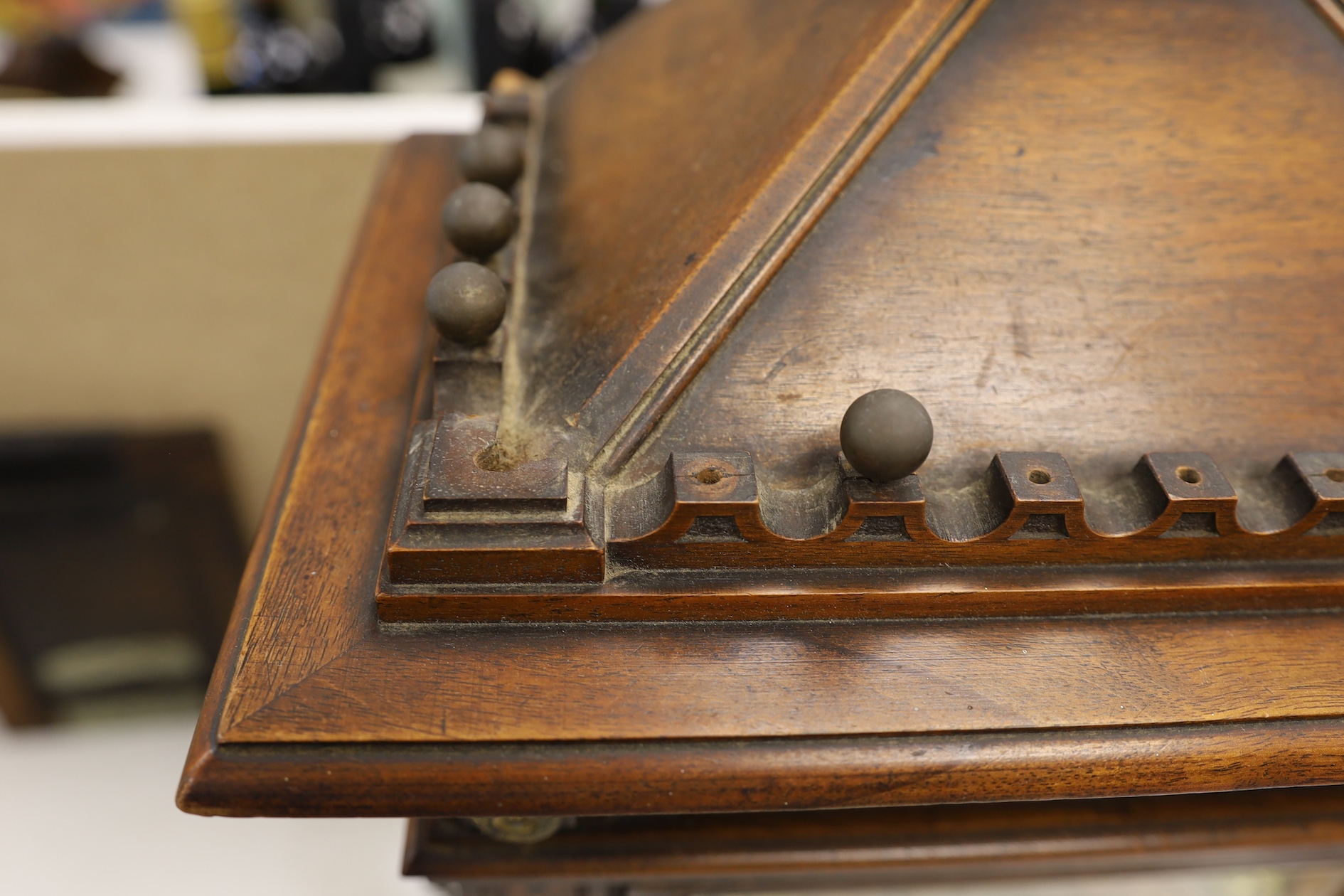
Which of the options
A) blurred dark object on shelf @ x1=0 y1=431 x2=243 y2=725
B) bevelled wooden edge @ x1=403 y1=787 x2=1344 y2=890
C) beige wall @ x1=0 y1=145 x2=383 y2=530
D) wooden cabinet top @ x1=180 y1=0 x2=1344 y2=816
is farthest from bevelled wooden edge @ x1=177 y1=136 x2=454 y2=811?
blurred dark object on shelf @ x1=0 y1=431 x2=243 y2=725

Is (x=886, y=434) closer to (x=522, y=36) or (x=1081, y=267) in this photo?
(x=1081, y=267)

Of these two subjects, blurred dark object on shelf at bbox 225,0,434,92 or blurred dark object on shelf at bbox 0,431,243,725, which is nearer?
blurred dark object on shelf at bbox 0,431,243,725

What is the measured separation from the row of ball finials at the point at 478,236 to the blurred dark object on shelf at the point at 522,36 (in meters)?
1.24

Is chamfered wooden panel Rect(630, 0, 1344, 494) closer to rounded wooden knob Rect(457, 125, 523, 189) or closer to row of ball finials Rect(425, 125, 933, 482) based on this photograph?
row of ball finials Rect(425, 125, 933, 482)

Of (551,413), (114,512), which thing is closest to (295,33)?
(114,512)

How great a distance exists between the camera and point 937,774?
548 mm

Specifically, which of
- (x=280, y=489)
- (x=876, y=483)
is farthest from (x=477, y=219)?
(x=876, y=483)

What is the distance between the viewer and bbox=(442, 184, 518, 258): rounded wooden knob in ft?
2.28

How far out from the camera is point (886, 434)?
53cm

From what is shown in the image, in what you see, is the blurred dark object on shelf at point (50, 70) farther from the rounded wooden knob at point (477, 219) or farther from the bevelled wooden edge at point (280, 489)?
the rounded wooden knob at point (477, 219)

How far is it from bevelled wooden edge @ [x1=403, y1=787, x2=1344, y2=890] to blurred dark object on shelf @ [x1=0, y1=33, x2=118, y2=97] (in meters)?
1.62

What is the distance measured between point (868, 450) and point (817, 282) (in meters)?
0.15

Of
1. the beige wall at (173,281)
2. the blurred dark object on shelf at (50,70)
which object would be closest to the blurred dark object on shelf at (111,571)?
the beige wall at (173,281)

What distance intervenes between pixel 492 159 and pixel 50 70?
1374 millimetres
